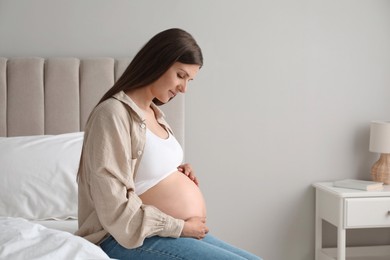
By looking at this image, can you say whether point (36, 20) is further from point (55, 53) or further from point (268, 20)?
point (268, 20)

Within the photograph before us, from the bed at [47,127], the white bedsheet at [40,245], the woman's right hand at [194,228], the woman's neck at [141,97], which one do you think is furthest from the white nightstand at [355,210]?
the white bedsheet at [40,245]

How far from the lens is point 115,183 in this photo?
5.64 feet

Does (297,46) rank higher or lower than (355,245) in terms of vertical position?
higher

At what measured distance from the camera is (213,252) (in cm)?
176

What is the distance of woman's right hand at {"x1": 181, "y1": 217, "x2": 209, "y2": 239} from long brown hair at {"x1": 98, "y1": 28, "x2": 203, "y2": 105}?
0.42 m

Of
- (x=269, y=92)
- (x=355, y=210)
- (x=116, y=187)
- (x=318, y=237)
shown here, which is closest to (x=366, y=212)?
(x=355, y=210)

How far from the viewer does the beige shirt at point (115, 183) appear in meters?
1.72

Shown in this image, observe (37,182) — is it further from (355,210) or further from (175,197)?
(355,210)

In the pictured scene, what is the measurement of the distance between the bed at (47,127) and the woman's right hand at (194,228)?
0.43 meters

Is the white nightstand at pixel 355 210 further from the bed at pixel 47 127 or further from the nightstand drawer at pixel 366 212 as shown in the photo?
the bed at pixel 47 127

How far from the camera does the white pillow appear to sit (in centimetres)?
251

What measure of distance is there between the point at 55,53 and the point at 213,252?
1.66 metres

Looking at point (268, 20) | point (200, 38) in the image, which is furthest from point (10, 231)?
point (268, 20)

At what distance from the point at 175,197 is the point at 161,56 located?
0.41 meters
